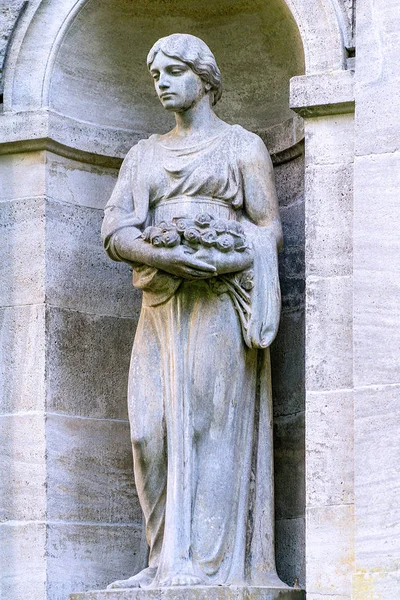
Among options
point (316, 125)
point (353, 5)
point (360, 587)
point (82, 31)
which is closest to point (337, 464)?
point (360, 587)

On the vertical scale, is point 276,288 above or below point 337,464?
above

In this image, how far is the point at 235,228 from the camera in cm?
883

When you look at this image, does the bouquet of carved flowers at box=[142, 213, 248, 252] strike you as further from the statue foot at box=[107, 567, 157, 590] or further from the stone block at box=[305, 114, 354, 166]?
the statue foot at box=[107, 567, 157, 590]

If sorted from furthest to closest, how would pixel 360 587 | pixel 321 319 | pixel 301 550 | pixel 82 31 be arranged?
pixel 82 31
pixel 301 550
pixel 321 319
pixel 360 587

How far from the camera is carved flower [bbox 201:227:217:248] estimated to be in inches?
343

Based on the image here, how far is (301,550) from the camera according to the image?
9211 millimetres

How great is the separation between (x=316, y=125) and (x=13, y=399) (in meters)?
2.17

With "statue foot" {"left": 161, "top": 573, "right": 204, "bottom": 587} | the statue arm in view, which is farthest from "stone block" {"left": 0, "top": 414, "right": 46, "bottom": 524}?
the statue arm

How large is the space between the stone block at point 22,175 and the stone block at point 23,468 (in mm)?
1197

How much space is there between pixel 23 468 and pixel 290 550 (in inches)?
56.9

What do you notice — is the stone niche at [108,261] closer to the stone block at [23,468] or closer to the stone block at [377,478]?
the stone block at [23,468]

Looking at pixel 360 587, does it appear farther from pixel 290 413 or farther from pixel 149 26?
pixel 149 26

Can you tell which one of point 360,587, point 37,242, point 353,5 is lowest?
point 360,587

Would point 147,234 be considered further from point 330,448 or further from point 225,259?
point 330,448
